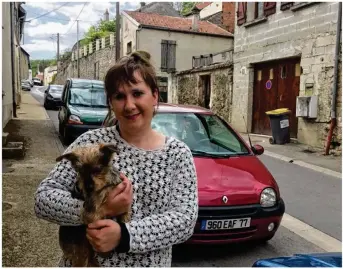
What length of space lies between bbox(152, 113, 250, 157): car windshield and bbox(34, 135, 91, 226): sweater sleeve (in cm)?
324

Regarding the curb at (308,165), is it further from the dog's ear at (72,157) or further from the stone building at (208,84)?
the dog's ear at (72,157)

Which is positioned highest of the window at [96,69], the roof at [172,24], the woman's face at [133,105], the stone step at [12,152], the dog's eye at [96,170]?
the roof at [172,24]

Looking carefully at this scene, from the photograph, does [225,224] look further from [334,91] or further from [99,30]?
[99,30]

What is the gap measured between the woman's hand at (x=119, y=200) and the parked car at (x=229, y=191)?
2489 millimetres

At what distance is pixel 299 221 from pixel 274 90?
9.46 m

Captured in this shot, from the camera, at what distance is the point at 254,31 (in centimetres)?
1519

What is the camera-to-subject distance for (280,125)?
12641mm

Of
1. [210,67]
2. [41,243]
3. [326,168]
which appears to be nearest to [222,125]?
[41,243]

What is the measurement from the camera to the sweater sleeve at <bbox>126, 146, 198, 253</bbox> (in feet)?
4.92

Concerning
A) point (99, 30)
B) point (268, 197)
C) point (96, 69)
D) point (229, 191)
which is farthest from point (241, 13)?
point (99, 30)

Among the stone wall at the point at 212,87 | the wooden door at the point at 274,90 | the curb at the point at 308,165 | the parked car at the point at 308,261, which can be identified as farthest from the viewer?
the stone wall at the point at 212,87

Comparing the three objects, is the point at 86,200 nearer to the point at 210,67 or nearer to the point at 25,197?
the point at 25,197

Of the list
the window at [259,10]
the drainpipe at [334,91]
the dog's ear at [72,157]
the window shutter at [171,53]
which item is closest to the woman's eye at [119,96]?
the dog's ear at [72,157]

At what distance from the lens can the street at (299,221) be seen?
415 cm
